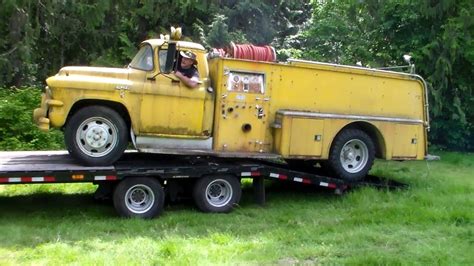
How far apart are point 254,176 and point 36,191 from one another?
3.81 meters

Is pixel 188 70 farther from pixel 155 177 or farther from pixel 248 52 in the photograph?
pixel 155 177

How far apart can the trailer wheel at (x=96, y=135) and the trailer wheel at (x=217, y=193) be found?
1.35 meters

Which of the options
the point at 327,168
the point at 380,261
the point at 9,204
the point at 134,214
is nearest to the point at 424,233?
the point at 380,261

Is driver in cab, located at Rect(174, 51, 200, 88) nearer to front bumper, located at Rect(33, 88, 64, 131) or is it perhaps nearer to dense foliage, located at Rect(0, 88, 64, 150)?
front bumper, located at Rect(33, 88, 64, 131)

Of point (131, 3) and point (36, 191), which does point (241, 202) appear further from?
point (131, 3)

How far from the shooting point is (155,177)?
8.86m

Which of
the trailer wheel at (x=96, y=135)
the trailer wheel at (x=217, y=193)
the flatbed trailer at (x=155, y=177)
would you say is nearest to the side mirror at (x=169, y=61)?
the trailer wheel at (x=96, y=135)

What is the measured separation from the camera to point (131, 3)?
17.3 m

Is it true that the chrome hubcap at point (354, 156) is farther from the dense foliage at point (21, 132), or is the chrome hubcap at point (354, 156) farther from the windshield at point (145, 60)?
the dense foliage at point (21, 132)

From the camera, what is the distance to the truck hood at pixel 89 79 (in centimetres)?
865

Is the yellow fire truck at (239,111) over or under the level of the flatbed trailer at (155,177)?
over

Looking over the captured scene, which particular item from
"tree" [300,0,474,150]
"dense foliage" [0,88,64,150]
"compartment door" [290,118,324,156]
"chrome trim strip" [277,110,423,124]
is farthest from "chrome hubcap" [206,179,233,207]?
"tree" [300,0,474,150]

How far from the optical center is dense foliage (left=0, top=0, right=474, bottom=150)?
16.4m

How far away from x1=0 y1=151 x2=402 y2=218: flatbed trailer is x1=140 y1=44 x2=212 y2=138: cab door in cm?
55
